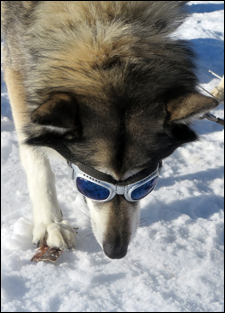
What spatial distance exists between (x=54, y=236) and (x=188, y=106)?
158 centimetres

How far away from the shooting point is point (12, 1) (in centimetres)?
279

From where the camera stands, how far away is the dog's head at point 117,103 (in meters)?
1.80

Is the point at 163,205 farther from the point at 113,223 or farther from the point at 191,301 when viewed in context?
the point at 113,223

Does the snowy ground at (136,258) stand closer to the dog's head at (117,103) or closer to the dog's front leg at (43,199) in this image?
the dog's front leg at (43,199)

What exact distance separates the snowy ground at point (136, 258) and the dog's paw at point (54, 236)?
0.07 m

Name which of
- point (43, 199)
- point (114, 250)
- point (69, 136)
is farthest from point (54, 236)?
point (69, 136)

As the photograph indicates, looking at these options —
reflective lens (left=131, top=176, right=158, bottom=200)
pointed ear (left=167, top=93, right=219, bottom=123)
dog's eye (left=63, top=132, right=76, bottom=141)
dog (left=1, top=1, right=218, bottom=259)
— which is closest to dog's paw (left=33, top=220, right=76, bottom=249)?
dog (left=1, top=1, right=218, bottom=259)

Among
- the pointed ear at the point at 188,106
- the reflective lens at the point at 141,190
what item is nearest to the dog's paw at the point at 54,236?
the reflective lens at the point at 141,190

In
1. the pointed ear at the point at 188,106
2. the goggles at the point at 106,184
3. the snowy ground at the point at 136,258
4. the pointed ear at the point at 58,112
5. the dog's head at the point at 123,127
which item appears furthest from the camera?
the snowy ground at the point at 136,258

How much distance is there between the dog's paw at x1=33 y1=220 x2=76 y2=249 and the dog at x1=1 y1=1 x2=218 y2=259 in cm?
53

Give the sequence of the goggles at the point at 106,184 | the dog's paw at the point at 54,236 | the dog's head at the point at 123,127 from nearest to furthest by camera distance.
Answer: the dog's head at the point at 123,127, the goggles at the point at 106,184, the dog's paw at the point at 54,236

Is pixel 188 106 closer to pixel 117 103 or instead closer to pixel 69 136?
pixel 117 103

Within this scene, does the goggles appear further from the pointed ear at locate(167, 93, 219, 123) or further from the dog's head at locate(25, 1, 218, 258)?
the pointed ear at locate(167, 93, 219, 123)

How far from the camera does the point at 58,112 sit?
161 centimetres
